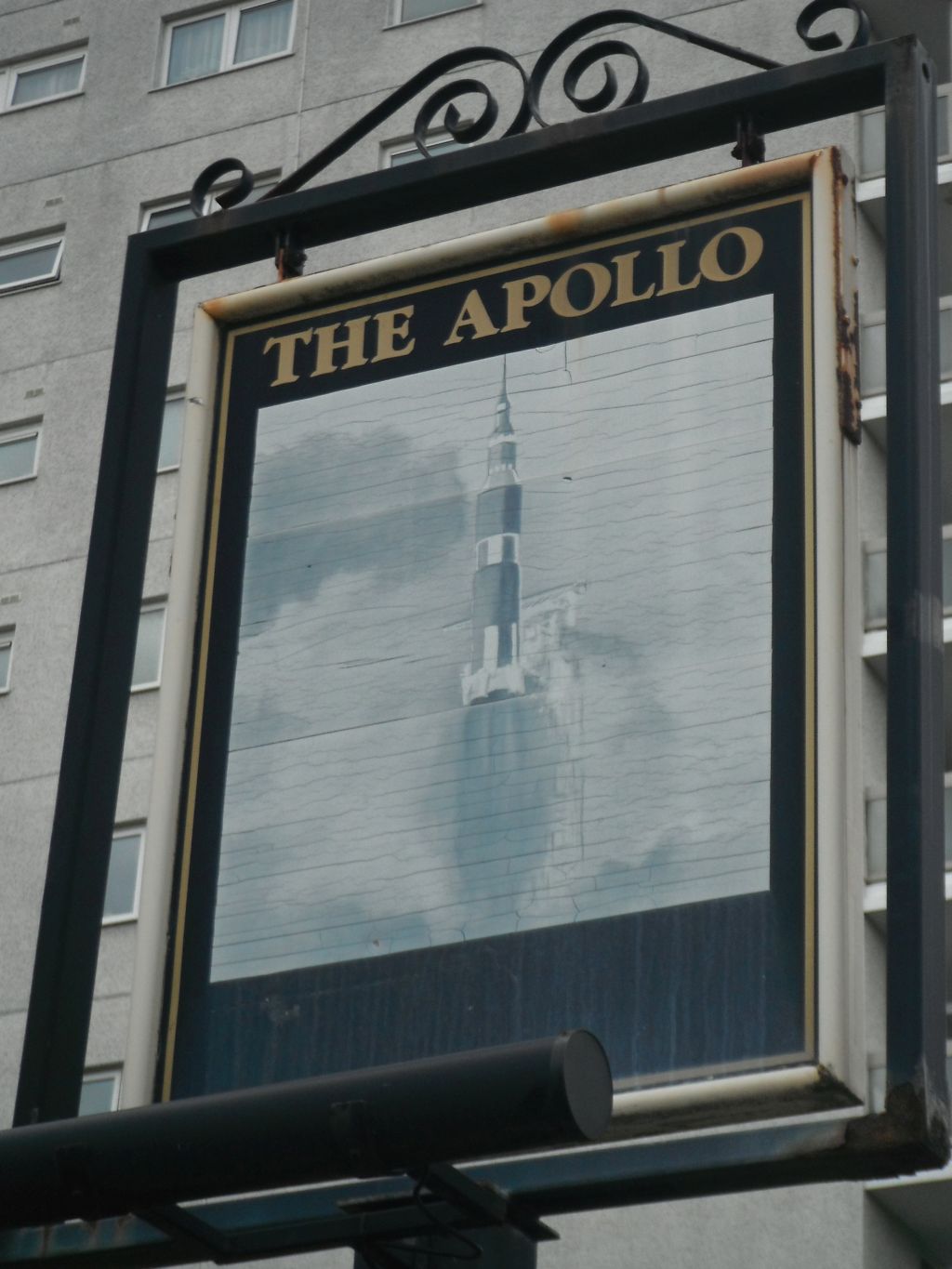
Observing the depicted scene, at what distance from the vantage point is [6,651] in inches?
1121

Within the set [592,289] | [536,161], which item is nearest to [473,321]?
[592,289]

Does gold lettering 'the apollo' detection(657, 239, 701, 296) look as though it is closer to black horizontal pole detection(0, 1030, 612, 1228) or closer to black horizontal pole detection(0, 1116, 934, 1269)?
black horizontal pole detection(0, 1116, 934, 1269)

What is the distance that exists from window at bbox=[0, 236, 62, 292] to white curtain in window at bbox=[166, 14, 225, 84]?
2704 millimetres

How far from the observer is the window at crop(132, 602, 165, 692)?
27875mm

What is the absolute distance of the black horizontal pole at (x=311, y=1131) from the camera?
3.69m

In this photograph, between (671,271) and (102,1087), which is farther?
(102,1087)

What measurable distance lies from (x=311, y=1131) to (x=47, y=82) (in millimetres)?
30503

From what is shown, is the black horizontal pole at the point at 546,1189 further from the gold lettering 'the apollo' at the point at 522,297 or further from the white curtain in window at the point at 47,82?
the white curtain in window at the point at 47,82

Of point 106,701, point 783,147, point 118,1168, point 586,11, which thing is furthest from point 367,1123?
point 586,11

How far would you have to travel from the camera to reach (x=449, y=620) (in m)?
4.91

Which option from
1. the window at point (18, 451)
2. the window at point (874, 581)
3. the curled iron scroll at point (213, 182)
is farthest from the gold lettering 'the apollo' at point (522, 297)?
the window at point (18, 451)

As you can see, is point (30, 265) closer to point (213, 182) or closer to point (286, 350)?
point (213, 182)

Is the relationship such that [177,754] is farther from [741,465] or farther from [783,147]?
[783,147]

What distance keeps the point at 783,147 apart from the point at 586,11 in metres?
3.92
